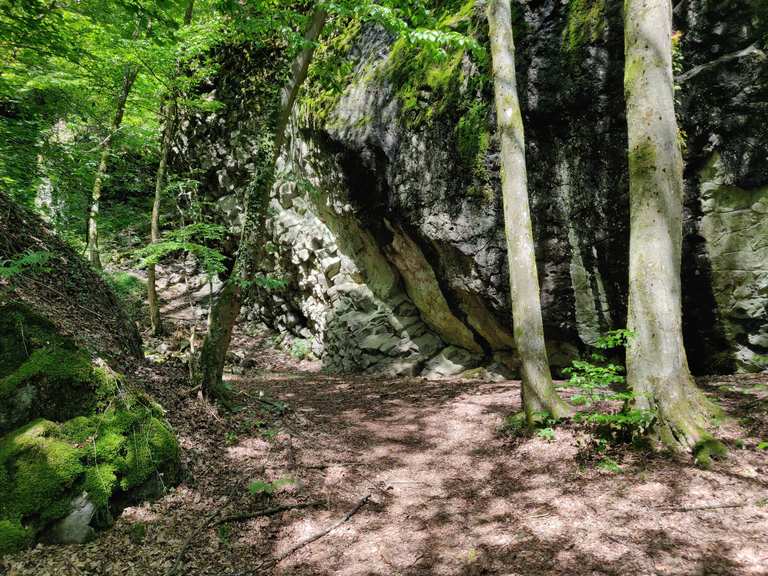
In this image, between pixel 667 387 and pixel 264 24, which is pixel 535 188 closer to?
pixel 667 387

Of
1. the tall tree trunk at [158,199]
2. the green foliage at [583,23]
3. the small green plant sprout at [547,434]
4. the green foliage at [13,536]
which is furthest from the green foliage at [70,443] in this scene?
the tall tree trunk at [158,199]

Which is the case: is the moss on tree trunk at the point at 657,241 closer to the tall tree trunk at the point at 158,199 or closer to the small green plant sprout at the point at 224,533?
the small green plant sprout at the point at 224,533

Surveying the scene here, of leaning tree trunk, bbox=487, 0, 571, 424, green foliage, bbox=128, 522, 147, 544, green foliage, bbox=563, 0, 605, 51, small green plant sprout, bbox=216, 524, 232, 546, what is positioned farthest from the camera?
green foliage, bbox=563, 0, 605, 51

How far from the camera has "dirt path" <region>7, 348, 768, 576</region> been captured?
2834 mm

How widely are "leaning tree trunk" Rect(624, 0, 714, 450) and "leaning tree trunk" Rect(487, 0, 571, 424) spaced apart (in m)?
1.09

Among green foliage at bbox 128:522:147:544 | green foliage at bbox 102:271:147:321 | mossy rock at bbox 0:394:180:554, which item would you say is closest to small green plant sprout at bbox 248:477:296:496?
mossy rock at bbox 0:394:180:554

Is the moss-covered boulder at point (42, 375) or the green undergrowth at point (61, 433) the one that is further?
the moss-covered boulder at point (42, 375)

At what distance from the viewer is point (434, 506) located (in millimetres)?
3971

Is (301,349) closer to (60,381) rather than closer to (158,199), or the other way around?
(158,199)

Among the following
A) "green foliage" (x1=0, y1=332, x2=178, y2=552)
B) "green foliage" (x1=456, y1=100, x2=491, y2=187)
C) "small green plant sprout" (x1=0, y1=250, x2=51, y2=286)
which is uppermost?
"green foliage" (x1=456, y1=100, x2=491, y2=187)

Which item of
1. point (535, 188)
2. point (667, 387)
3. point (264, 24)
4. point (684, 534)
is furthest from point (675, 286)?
point (264, 24)

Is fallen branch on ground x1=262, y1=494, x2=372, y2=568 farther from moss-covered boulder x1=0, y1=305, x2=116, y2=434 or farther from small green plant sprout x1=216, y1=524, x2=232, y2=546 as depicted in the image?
moss-covered boulder x1=0, y1=305, x2=116, y2=434

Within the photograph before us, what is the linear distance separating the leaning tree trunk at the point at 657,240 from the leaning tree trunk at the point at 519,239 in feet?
3.58

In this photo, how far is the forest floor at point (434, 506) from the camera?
2855 mm
